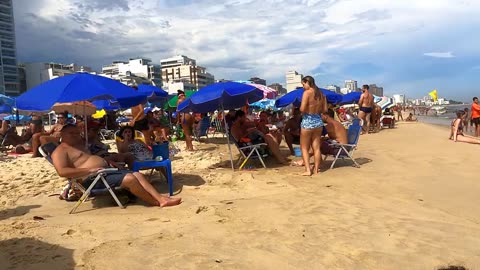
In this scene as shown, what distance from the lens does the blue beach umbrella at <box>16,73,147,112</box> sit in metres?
4.00

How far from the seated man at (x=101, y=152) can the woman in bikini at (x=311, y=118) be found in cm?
249

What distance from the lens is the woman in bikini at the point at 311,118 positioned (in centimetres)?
580

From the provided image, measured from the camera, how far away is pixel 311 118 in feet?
19.2

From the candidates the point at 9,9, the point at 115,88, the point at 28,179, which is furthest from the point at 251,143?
the point at 9,9

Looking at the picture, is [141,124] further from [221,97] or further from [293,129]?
[293,129]

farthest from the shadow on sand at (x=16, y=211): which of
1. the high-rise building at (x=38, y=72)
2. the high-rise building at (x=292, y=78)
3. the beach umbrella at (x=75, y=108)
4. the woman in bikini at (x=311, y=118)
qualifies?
the high-rise building at (x=38, y=72)

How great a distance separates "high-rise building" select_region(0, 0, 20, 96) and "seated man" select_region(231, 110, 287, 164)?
268 ft

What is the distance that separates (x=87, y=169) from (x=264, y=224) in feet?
6.45

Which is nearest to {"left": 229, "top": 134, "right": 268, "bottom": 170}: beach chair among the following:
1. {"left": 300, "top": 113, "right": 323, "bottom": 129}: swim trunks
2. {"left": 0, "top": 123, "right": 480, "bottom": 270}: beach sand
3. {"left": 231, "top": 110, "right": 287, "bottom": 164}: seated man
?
{"left": 231, "top": 110, "right": 287, "bottom": 164}: seated man

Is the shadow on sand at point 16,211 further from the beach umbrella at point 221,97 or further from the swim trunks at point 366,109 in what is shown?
the swim trunks at point 366,109

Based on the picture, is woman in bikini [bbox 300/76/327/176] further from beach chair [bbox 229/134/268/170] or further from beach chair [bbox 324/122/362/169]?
beach chair [bbox 229/134/268/170]

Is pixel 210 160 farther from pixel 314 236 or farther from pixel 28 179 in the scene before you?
pixel 314 236

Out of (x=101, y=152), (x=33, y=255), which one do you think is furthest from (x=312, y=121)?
(x=33, y=255)

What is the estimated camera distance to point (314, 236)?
314 centimetres
